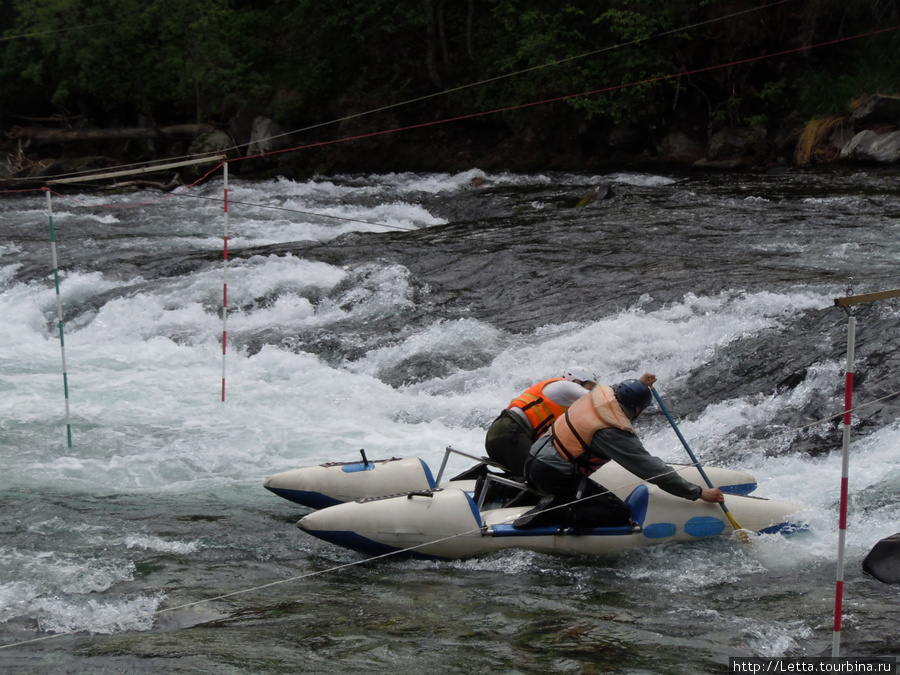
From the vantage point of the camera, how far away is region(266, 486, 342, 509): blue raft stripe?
A: 5398 millimetres

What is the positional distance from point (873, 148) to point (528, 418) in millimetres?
11472

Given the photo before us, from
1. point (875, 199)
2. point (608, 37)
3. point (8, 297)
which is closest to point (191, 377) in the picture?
point (8, 297)

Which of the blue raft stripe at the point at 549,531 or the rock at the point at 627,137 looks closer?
the blue raft stripe at the point at 549,531

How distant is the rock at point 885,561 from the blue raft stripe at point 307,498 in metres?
2.93

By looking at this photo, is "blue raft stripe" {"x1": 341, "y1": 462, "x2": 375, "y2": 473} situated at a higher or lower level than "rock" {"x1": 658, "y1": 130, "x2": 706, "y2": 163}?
lower

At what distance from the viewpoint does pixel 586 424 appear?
15.2 ft

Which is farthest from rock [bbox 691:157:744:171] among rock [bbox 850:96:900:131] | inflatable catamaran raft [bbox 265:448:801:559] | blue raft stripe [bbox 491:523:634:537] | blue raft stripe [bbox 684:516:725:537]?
blue raft stripe [bbox 491:523:634:537]

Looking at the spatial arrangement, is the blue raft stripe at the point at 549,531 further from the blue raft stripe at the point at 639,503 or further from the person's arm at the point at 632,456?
the person's arm at the point at 632,456

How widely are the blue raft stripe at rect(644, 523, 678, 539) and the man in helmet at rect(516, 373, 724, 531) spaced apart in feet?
0.38

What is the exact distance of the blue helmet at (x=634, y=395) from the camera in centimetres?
450

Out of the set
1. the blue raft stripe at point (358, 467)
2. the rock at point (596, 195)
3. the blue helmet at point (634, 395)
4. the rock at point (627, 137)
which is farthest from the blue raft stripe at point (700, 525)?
the rock at point (627, 137)

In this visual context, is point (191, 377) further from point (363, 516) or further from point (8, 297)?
point (363, 516)

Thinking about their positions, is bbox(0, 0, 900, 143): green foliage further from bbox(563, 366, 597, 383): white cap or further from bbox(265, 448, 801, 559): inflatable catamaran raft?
bbox(265, 448, 801, 559): inflatable catamaran raft

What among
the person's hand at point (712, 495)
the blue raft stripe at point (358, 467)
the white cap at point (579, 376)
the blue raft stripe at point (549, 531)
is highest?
the white cap at point (579, 376)
